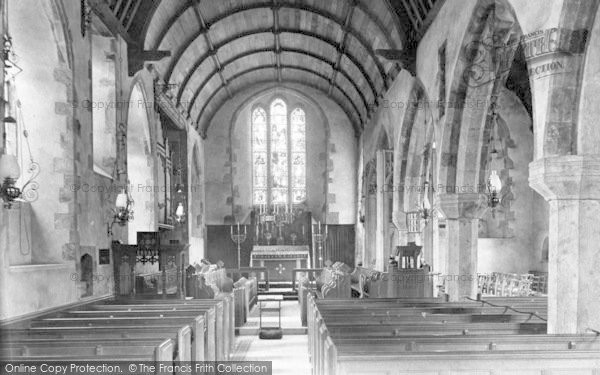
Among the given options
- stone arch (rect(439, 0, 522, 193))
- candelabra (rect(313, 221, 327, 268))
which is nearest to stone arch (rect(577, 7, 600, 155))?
stone arch (rect(439, 0, 522, 193))

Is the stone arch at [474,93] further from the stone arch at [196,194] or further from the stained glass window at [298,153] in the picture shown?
the stained glass window at [298,153]

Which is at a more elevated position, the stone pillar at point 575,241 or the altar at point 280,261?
the stone pillar at point 575,241

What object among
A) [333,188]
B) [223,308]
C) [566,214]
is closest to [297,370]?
[223,308]

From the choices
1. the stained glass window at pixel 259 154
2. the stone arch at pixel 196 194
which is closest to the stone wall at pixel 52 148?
the stone arch at pixel 196 194

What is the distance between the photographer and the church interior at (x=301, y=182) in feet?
18.7

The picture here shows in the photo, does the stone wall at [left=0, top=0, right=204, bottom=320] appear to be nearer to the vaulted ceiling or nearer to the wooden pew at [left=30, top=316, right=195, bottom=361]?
the vaulted ceiling

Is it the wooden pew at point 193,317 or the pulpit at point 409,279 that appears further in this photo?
the pulpit at point 409,279

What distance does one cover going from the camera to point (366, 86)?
734 inches

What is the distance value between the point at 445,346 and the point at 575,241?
7.48ft

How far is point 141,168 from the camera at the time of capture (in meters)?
14.0

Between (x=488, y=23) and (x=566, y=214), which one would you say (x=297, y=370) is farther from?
(x=488, y=23)

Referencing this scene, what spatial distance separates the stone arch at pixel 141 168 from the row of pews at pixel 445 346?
815 cm

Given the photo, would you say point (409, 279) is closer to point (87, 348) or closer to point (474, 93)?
point (474, 93)

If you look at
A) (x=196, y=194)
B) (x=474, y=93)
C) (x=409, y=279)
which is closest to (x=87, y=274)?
(x=409, y=279)
